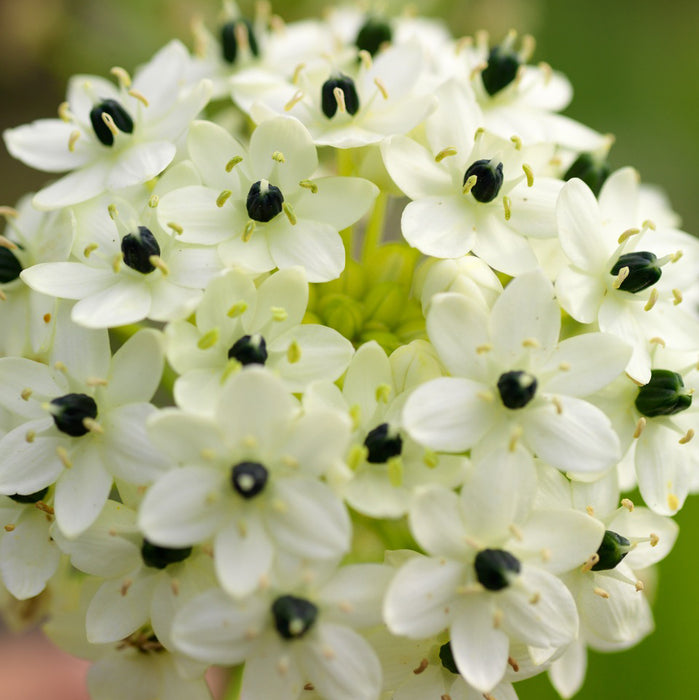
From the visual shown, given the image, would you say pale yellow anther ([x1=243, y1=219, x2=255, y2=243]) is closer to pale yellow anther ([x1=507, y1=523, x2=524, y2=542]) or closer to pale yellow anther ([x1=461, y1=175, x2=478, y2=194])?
pale yellow anther ([x1=461, y1=175, x2=478, y2=194])

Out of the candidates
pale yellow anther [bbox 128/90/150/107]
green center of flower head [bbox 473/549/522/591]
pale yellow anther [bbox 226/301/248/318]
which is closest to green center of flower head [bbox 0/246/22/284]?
pale yellow anther [bbox 128/90/150/107]

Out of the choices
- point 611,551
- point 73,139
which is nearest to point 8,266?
point 73,139

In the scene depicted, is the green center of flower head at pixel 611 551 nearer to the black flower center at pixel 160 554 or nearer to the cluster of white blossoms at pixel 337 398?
the cluster of white blossoms at pixel 337 398

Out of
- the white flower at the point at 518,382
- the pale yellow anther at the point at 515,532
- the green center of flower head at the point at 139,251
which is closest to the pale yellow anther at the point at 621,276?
the white flower at the point at 518,382

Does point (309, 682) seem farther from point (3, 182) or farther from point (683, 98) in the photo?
point (3, 182)

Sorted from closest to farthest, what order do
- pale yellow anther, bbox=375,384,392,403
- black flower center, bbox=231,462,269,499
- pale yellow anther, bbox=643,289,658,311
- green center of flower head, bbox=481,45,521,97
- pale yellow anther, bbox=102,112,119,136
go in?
A: black flower center, bbox=231,462,269,499
pale yellow anther, bbox=375,384,392,403
pale yellow anther, bbox=643,289,658,311
pale yellow anther, bbox=102,112,119,136
green center of flower head, bbox=481,45,521,97

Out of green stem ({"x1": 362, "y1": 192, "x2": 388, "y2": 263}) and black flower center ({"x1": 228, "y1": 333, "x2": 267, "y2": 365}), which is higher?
black flower center ({"x1": 228, "y1": 333, "x2": 267, "y2": 365})

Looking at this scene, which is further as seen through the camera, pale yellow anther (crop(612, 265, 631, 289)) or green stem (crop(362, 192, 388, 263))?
green stem (crop(362, 192, 388, 263))

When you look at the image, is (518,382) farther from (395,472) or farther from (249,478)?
(249,478)
